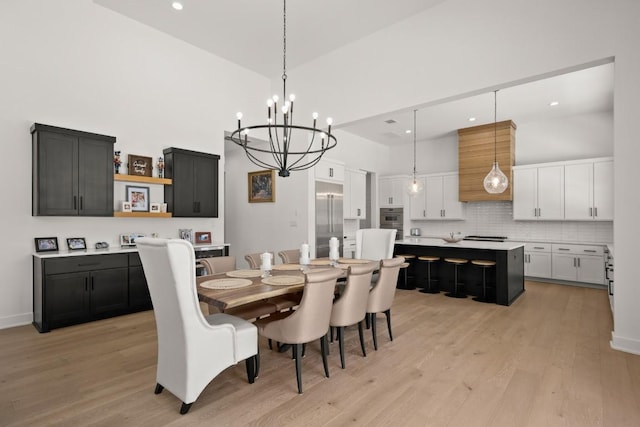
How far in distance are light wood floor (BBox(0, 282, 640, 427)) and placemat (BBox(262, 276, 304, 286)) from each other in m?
0.73

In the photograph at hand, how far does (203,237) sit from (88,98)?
247 centimetres

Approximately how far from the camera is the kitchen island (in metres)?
4.84

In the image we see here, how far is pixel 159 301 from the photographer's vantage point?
2207mm

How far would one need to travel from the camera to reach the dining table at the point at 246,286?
2301 millimetres

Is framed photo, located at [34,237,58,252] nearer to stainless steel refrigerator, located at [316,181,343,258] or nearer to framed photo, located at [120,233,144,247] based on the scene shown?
framed photo, located at [120,233,144,247]

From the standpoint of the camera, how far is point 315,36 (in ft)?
16.1

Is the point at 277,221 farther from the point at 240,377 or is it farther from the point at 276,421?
the point at 276,421

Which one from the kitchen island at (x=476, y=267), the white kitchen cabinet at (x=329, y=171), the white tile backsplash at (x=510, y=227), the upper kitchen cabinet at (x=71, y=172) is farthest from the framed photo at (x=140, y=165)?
the white tile backsplash at (x=510, y=227)

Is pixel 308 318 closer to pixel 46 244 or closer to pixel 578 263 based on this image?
pixel 46 244

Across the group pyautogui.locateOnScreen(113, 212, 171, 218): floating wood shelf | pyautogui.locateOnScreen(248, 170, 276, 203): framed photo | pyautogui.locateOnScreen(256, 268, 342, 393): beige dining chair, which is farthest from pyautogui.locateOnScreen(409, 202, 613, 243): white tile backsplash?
pyautogui.locateOnScreen(256, 268, 342, 393): beige dining chair

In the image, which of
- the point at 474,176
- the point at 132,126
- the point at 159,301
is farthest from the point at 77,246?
the point at 474,176

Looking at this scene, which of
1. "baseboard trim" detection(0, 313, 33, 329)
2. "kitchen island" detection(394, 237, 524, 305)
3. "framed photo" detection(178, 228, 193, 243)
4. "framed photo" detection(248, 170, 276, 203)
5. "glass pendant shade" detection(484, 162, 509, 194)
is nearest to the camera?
"baseboard trim" detection(0, 313, 33, 329)

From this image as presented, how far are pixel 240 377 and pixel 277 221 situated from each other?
3845 millimetres

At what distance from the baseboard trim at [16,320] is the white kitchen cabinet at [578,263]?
8328 millimetres
